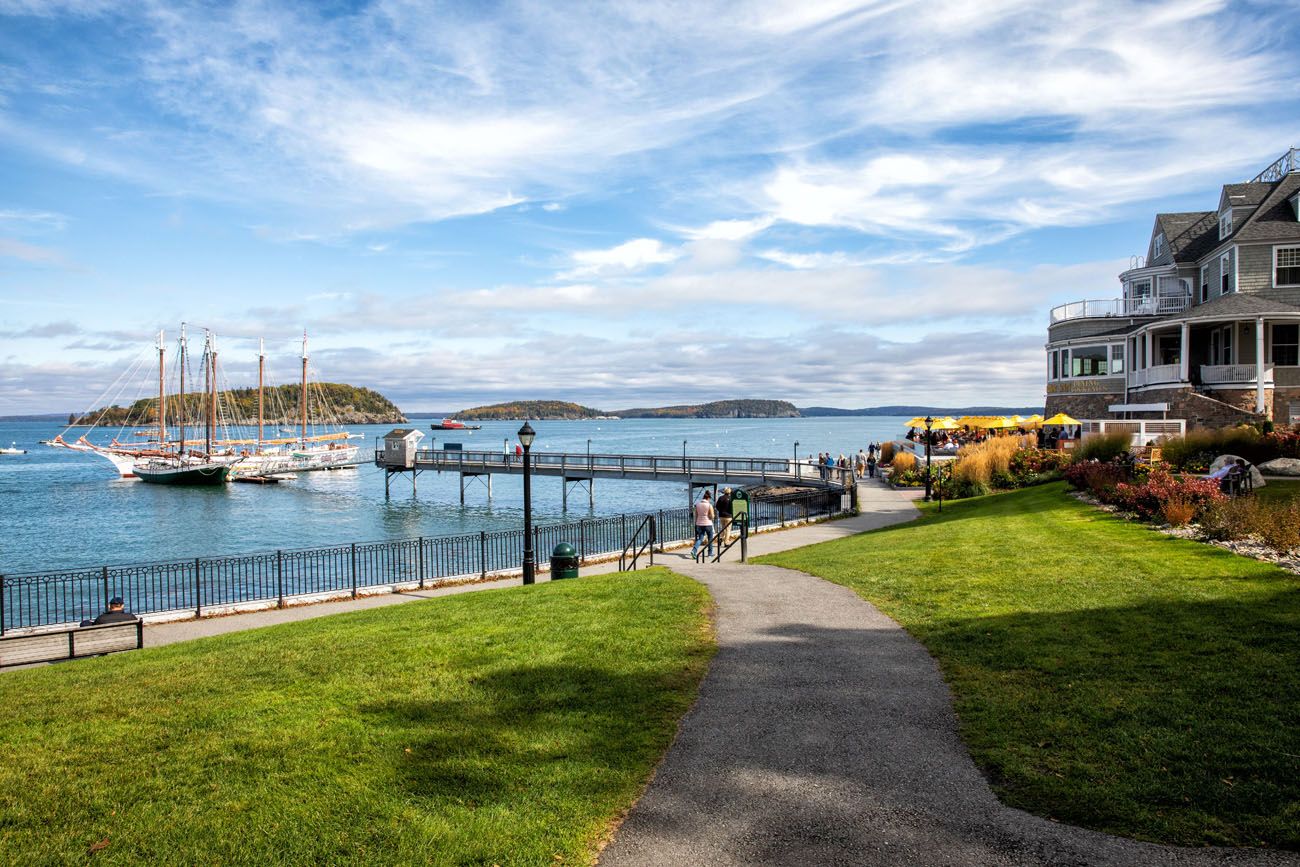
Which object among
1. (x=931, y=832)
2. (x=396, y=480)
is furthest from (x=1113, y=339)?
(x=396, y=480)

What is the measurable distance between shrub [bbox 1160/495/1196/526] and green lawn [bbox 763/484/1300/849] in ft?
1.80

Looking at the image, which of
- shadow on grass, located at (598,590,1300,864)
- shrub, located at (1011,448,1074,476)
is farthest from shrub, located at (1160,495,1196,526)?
shrub, located at (1011,448,1074,476)

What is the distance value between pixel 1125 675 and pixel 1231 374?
30447 millimetres

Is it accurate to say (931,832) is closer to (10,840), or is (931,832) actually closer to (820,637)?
(820,637)

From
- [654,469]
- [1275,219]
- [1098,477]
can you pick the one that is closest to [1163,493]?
[1098,477]

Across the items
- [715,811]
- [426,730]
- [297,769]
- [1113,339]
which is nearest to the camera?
[715,811]

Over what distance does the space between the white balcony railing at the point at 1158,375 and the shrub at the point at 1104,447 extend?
32.3 ft

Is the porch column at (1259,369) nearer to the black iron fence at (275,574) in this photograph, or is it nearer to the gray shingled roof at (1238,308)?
the gray shingled roof at (1238,308)

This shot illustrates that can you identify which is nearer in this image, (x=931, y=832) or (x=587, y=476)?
(x=931, y=832)

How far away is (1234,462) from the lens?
19047 millimetres

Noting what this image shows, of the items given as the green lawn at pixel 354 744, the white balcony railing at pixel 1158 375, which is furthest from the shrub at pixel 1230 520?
the white balcony railing at pixel 1158 375

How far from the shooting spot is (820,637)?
37.1 feet

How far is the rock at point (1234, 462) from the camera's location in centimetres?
1884

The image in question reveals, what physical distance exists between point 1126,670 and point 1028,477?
2589cm
